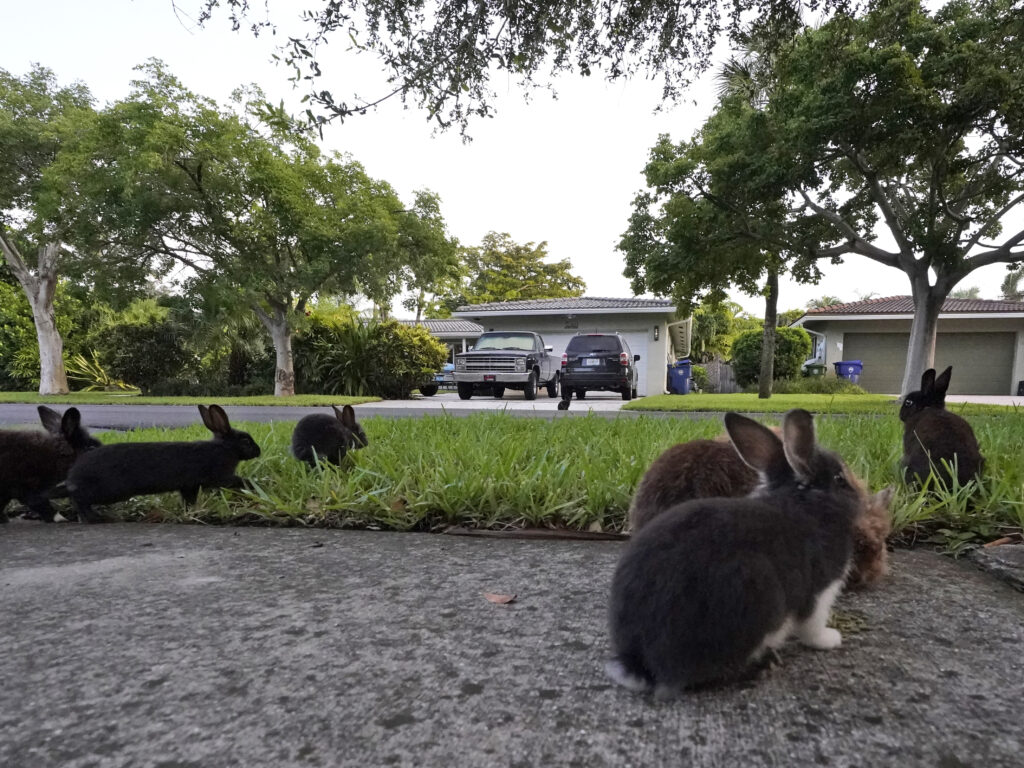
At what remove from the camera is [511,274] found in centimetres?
4975

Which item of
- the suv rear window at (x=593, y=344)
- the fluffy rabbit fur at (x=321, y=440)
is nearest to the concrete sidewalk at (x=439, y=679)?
the fluffy rabbit fur at (x=321, y=440)

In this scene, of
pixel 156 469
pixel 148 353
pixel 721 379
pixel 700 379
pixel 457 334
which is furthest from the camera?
pixel 457 334

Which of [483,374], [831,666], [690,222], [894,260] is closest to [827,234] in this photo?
[894,260]

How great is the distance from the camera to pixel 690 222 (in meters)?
14.5

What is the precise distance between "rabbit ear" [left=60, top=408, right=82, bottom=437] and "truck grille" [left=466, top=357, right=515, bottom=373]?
15.5 metres

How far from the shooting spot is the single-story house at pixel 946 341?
993 inches

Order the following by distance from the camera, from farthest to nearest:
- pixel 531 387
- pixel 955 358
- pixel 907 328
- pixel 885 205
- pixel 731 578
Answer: pixel 907 328
pixel 955 358
pixel 531 387
pixel 885 205
pixel 731 578

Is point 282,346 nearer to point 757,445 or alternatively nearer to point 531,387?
point 531,387

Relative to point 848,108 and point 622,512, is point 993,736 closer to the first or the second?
point 622,512

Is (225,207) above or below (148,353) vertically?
above

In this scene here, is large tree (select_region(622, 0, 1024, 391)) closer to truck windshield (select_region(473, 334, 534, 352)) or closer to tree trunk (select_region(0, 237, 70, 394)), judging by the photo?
truck windshield (select_region(473, 334, 534, 352))

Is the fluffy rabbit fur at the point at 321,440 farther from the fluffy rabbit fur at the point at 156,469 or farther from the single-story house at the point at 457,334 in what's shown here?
the single-story house at the point at 457,334

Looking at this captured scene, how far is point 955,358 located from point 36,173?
3685 centimetres

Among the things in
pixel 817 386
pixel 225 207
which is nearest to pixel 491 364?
pixel 225 207
